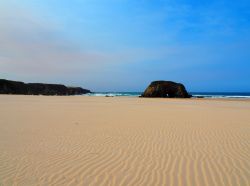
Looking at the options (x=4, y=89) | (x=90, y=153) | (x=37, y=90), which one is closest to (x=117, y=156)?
(x=90, y=153)

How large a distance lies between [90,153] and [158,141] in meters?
2.62

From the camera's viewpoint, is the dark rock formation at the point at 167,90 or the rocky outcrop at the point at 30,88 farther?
the rocky outcrop at the point at 30,88

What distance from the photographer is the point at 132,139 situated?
29.1 feet

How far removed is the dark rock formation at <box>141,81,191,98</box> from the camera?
205 feet

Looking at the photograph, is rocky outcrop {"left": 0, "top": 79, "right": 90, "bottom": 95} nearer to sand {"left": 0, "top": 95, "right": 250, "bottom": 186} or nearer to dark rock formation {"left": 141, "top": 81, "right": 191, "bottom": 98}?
dark rock formation {"left": 141, "top": 81, "right": 191, "bottom": 98}

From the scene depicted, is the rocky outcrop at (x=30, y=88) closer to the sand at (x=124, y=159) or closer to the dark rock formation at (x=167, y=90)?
the dark rock formation at (x=167, y=90)

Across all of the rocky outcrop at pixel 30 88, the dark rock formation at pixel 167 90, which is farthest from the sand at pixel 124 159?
the rocky outcrop at pixel 30 88

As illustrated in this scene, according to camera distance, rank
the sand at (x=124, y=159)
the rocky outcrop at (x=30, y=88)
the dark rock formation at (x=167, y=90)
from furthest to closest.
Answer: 1. the rocky outcrop at (x=30, y=88)
2. the dark rock formation at (x=167, y=90)
3. the sand at (x=124, y=159)

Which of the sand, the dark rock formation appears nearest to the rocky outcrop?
the dark rock formation

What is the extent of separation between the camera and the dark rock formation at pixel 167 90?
62469 mm

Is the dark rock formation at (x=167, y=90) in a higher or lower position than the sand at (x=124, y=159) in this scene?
higher

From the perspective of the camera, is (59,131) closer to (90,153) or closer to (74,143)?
(74,143)

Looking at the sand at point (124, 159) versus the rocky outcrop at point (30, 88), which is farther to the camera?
the rocky outcrop at point (30, 88)

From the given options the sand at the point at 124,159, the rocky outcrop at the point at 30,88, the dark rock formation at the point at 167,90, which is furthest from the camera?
the rocky outcrop at the point at 30,88
